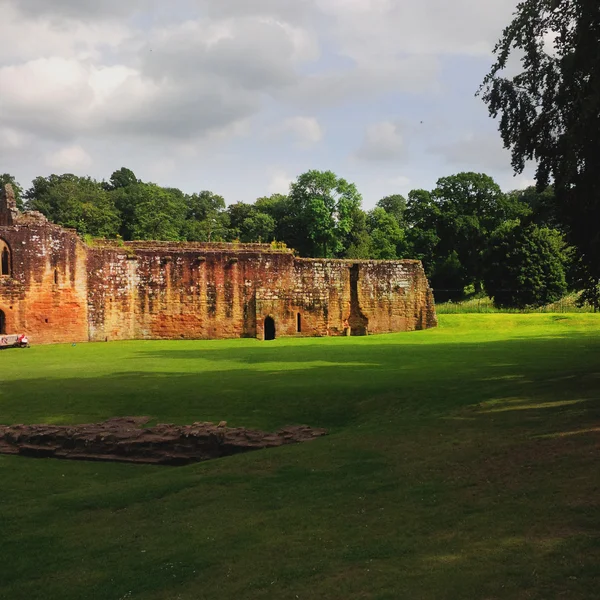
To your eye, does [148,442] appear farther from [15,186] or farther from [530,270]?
[15,186]

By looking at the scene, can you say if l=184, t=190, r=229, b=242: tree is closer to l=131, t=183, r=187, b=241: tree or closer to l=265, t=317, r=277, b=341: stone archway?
l=131, t=183, r=187, b=241: tree

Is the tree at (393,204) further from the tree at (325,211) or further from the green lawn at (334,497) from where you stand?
the green lawn at (334,497)

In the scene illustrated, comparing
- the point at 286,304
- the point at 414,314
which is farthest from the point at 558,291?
the point at 286,304

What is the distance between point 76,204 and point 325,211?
22906 millimetres

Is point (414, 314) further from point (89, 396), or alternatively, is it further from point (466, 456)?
point (466, 456)

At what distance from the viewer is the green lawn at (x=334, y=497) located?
5.11 metres

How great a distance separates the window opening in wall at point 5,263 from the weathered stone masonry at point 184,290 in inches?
2.2

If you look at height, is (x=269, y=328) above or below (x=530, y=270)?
below

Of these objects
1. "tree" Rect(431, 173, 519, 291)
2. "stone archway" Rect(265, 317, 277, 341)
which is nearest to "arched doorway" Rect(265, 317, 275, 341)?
"stone archway" Rect(265, 317, 277, 341)

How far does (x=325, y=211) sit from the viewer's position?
6644 centimetres

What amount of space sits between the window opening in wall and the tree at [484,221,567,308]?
30.6m

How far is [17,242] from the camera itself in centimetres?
2984

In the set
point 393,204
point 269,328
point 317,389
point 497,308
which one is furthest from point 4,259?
point 393,204

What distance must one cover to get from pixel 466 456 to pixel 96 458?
539cm
